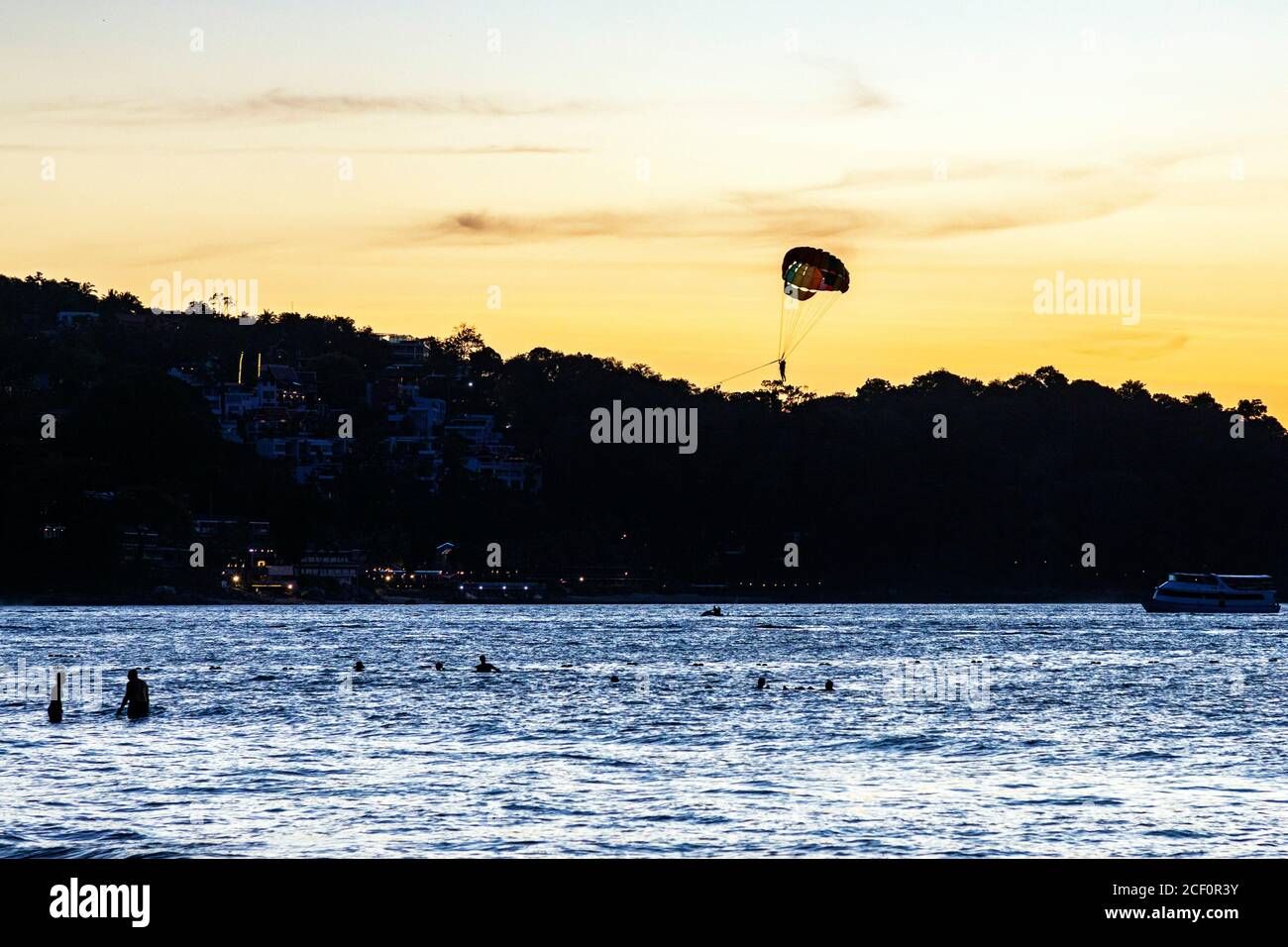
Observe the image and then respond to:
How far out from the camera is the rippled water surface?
3288 centimetres

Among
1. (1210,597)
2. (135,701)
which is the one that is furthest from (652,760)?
(1210,597)

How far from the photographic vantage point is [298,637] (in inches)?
5527

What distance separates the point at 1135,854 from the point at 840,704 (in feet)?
122

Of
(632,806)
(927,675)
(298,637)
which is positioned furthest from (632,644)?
(632,806)

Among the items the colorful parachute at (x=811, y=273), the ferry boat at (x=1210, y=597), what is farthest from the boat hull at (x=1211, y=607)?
the colorful parachute at (x=811, y=273)

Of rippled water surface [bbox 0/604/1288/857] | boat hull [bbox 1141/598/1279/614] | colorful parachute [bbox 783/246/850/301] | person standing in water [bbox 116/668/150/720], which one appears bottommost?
boat hull [bbox 1141/598/1279/614]

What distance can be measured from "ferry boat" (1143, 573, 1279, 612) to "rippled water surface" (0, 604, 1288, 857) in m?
89.6

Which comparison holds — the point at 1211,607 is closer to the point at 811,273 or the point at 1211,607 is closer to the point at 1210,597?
the point at 1210,597

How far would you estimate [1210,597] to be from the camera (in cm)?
19075

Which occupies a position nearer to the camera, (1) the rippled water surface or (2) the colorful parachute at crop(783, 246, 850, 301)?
(1) the rippled water surface

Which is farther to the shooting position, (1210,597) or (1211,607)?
(1210,597)

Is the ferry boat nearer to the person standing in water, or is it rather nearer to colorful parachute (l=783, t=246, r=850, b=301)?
colorful parachute (l=783, t=246, r=850, b=301)

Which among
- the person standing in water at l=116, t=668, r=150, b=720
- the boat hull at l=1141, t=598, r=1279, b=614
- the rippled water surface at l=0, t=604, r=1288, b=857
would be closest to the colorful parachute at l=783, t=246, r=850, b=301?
the rippled water surface at l=0, t=604, r=1288, b=857

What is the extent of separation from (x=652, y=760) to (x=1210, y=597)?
6213 inches
